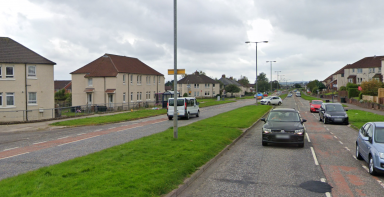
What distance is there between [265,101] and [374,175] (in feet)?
145

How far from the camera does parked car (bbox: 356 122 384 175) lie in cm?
824

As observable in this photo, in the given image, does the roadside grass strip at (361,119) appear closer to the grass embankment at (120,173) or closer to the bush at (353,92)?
the grass embankment at (120,173)

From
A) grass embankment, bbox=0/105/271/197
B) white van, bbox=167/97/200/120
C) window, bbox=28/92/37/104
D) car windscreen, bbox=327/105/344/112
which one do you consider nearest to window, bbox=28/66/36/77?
window, bbox=28/92/37/104

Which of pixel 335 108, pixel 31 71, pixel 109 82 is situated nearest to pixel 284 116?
pixel 335 108

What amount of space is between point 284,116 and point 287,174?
236 inches

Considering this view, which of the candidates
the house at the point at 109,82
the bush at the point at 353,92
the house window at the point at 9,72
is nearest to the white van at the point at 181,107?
the house window at the point at 9,72

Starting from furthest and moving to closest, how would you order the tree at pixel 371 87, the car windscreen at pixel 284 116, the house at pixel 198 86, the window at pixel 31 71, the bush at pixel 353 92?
1. the house at pixel 198 86
2. the bush at pixel 353 92
3. the tree at pixel 371 87
4. the window at pixel 31 71
5. the car windscreen at pixel 284 116

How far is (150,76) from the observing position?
5684cm

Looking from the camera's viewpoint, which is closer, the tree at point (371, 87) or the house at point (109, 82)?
the house at point (109, 82)

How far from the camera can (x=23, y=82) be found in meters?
30.1

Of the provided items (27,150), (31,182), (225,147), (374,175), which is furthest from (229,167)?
(27,150)

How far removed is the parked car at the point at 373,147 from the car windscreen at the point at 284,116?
11.6ft

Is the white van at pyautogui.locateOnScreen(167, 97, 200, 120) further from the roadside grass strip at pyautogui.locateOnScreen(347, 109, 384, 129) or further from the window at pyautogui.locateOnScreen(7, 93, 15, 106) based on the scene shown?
the window at pyautogui.locateOnScreen(7, 93, 15, 106)

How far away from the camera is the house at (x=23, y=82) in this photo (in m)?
29.0
